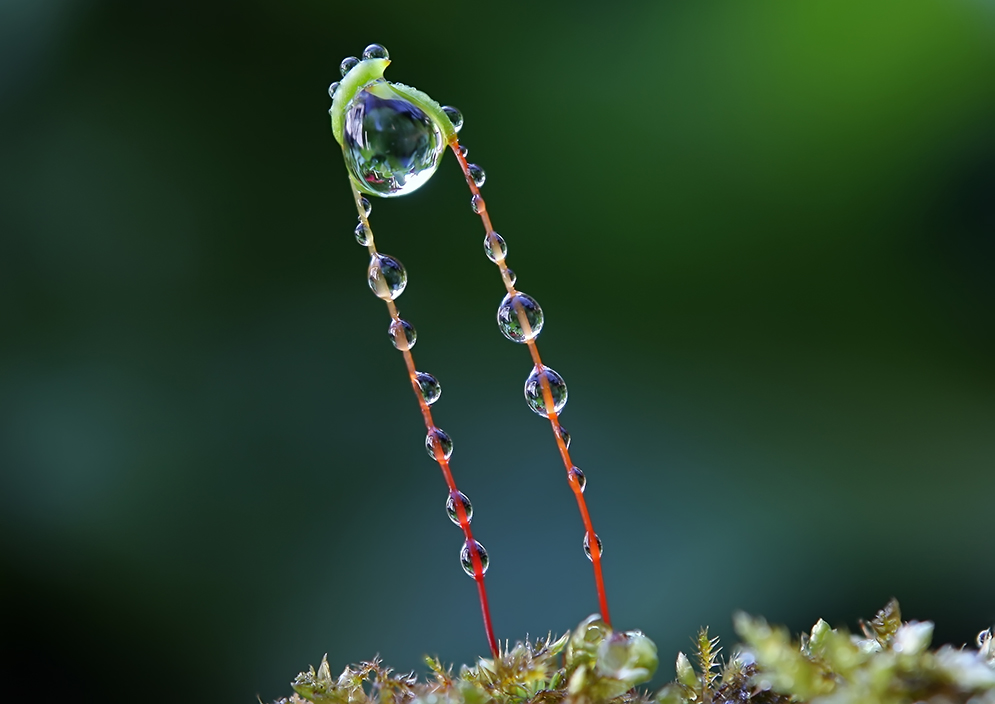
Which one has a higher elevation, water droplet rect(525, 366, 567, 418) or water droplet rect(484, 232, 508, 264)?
water droplet rect(484, 232, 508, 264)

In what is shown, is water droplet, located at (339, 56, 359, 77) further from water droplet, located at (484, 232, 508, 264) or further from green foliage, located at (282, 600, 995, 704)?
green foliage, located at (282, 600, 995, 704)

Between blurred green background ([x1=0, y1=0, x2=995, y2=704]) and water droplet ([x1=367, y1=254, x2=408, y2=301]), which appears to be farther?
blurred green background ([x1=0, y1=0, x2=995, y2=704])

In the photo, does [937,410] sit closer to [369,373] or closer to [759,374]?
[759,374]

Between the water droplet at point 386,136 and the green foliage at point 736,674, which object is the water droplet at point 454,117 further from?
the green foliage at point 736,674

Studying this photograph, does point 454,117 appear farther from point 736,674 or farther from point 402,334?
point 736,674

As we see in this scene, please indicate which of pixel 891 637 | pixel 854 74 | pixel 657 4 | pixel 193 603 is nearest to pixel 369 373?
pixel 193 603

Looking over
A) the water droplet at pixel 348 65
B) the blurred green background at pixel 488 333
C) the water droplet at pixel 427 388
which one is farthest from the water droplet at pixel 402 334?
the blurred green background at pixel 488 333

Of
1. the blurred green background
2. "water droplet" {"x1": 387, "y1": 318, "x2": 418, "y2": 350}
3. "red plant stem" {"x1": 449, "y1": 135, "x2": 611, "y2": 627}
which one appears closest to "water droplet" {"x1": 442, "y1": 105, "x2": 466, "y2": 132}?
"red plant stem" {"x1": 449, "y1": 135, "x2": 611, "y2": 627}

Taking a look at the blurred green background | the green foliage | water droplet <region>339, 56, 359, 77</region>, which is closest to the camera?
the green foliage
